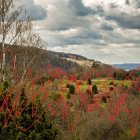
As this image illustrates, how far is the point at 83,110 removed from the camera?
58.7 m

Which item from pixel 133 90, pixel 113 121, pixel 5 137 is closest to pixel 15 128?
pixel 5 137

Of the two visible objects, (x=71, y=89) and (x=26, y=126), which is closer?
(x=26, y=126)

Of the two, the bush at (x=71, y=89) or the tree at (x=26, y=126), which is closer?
the tree at (x=26, y=126)

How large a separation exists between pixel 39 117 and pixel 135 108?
118 ft

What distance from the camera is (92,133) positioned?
48.1 m

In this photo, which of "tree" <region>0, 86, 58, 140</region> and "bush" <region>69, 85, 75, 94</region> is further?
"bush" <region>69, 85, 75, 94</region>

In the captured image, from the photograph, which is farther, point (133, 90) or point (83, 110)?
point (133, 90)

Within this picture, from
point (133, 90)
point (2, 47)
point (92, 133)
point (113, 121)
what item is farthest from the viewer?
point (133, 90)

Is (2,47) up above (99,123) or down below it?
above

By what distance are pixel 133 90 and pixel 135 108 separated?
20.2m

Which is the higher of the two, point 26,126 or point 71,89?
point 26,126

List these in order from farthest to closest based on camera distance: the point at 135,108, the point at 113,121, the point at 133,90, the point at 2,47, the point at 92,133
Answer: the point at 133,90, the point at 135,108, the point at 113,121, the point at 92,133, the point at 2,47

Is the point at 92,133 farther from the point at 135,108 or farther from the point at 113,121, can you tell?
the point at 135,108

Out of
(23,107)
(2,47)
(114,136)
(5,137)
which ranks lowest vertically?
(114,136)
